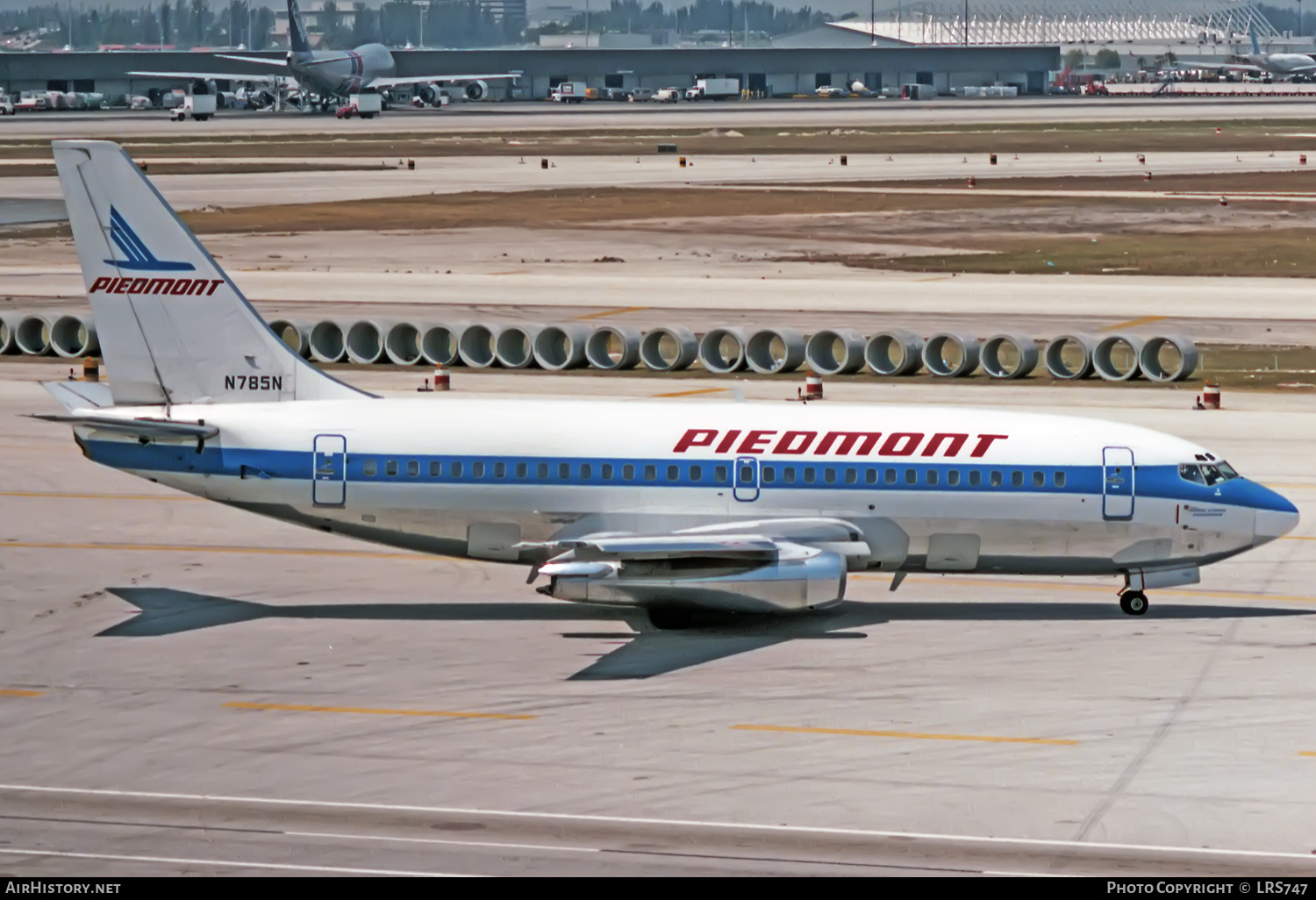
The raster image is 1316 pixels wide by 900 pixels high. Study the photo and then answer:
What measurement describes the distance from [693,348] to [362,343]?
37.4 ft

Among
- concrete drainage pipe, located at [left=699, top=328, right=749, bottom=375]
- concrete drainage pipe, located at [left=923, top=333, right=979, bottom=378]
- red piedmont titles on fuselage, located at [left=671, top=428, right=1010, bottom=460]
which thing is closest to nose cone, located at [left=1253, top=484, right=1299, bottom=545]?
red piedmont titles on fuselage, located at [left=671, top=428, right=1010, bottom=460]

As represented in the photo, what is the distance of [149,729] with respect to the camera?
28188 millimetres

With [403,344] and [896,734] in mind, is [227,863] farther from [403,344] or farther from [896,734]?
[403,344]

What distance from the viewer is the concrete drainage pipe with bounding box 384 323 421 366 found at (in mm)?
67062

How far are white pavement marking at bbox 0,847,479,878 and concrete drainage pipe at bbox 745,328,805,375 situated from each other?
4297cm

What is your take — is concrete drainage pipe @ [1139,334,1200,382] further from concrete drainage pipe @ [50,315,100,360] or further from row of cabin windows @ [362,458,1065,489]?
concrete drainage pipe @ [50,315,100,360]

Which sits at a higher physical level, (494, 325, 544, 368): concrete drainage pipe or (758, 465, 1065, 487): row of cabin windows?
(758, 465, 1065, 487): row of cabin windows

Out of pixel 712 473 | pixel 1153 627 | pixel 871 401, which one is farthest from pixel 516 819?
pixel 871 401

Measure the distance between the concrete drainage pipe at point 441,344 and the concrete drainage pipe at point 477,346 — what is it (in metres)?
0.16

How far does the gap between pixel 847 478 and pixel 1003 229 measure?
7553cm

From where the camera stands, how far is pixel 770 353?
65.6m

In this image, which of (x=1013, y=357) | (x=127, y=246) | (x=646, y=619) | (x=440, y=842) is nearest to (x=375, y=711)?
(x=440, y=842)

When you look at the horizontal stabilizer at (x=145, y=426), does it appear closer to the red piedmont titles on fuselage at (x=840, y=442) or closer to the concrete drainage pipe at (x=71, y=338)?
the red piedmont titles on fuselage at (x=840, y=442)

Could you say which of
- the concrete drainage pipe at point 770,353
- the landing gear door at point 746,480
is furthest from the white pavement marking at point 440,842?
the concrete drainage pipe at point 770,353
